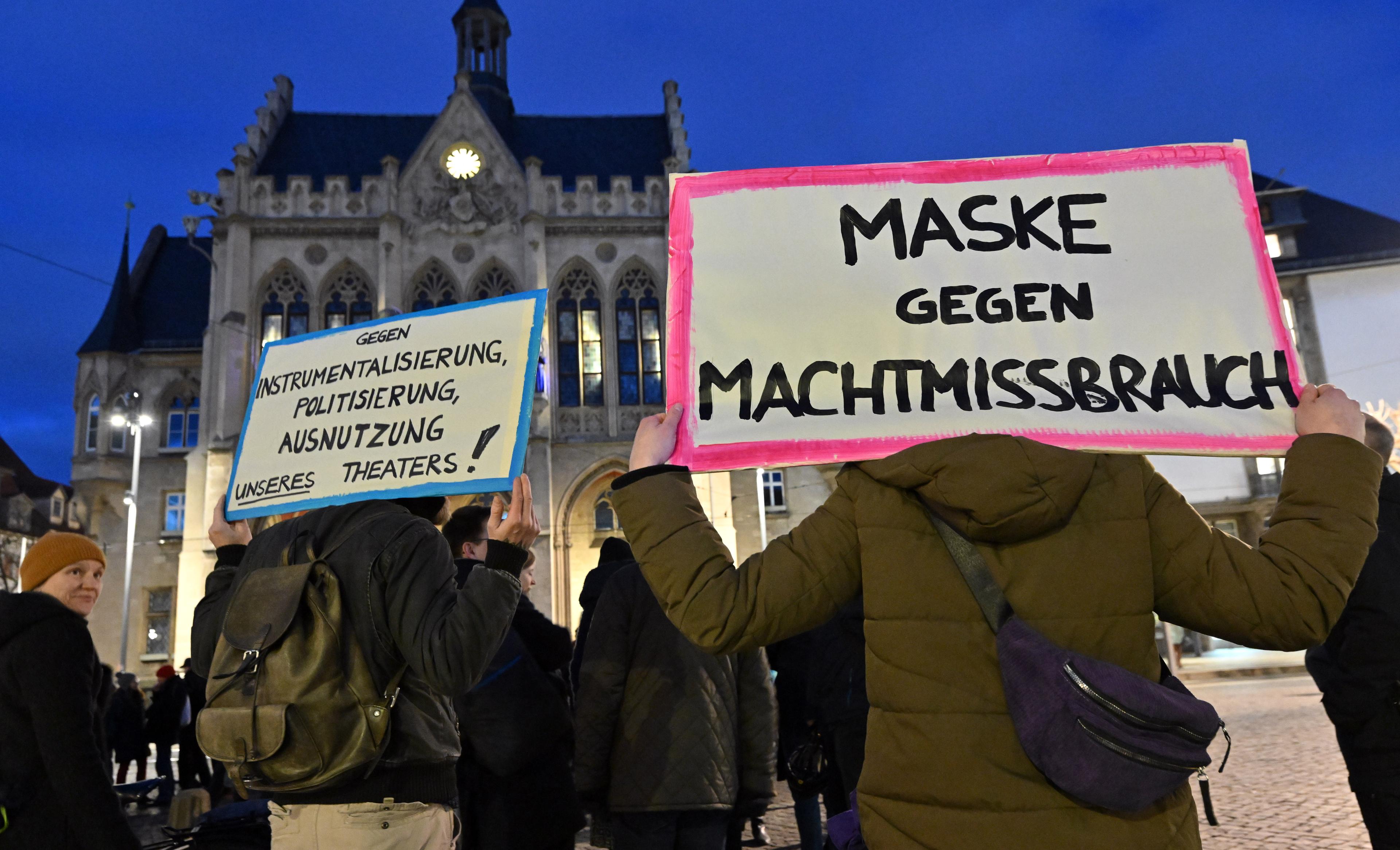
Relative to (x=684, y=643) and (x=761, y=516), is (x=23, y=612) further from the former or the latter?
(x=761, y=516)

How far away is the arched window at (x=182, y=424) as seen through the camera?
86.3ft

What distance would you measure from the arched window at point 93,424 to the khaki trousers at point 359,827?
94.3ft

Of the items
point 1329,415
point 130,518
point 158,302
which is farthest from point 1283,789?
point 158,302

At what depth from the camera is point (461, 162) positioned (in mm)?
24109

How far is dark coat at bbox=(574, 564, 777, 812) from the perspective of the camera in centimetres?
324

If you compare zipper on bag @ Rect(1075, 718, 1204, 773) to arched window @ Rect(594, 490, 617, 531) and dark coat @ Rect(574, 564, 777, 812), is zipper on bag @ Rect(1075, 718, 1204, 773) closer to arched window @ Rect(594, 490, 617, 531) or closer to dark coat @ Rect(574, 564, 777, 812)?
dark coat @ Rect(574, 564, 777, 812)

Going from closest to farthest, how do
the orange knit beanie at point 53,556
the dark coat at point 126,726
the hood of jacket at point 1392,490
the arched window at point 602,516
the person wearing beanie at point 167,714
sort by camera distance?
the orange knit beanie at point 53,556 < the hood of jacket at point 1392,490 < the person wearing beanie at point 167,714 < the dark coat at point 126,726 < the arched window at point 602,516

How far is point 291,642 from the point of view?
2.02m

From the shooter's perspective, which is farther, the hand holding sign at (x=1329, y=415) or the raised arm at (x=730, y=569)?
the hand holding sign at (x=1329, y=415)

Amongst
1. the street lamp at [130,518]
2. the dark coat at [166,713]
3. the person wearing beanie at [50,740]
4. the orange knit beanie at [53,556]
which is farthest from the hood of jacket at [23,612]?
the street lamp at [130,518]

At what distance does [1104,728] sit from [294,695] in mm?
1580

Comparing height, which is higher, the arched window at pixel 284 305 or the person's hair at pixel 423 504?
the arched window at pixel 284 305

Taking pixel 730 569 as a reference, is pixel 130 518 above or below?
above

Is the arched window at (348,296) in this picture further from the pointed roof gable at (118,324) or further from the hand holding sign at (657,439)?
the hand holding sign at (657,439)
